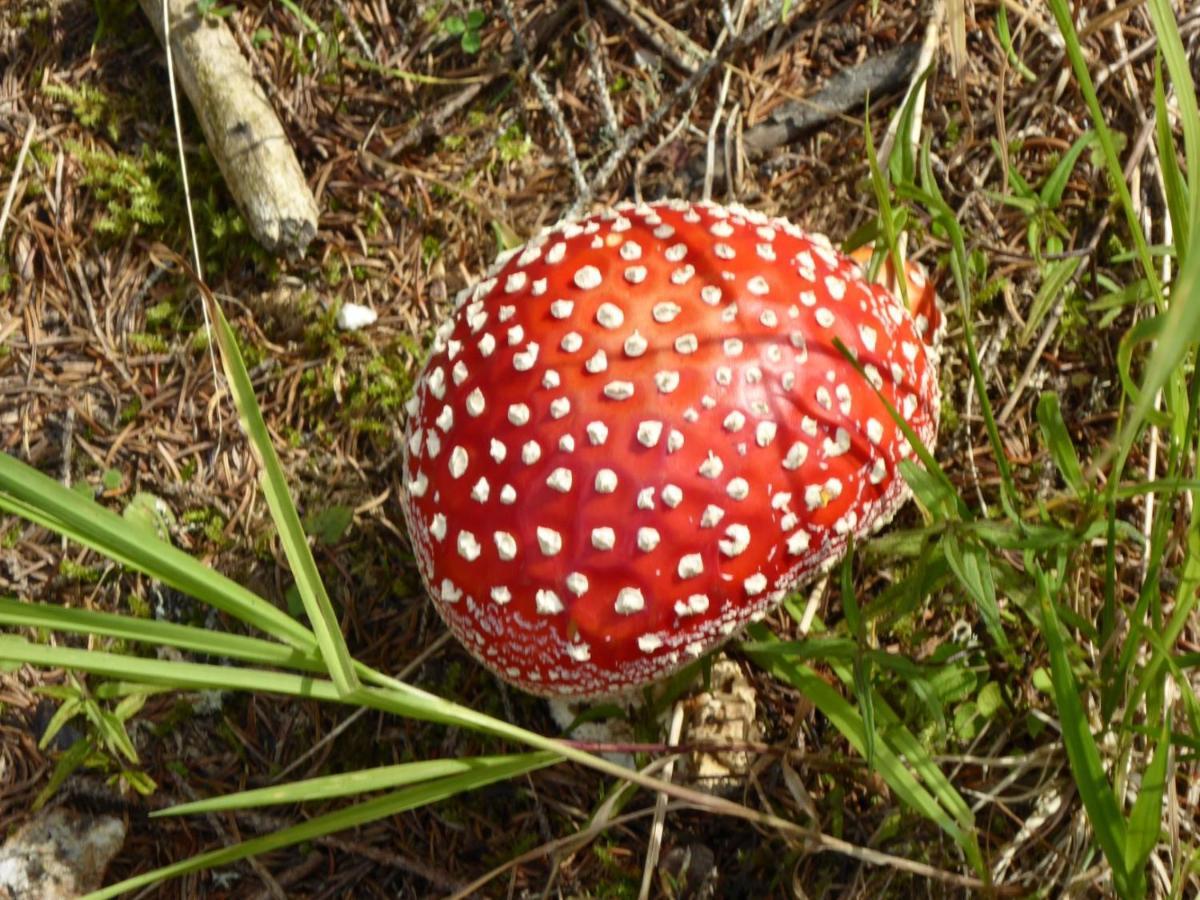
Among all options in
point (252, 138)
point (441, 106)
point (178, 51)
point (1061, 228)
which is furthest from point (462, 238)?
point (1061, 228)

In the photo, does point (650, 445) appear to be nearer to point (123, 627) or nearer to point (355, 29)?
point (123, 627)

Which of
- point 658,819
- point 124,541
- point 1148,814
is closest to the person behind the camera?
point 124,541

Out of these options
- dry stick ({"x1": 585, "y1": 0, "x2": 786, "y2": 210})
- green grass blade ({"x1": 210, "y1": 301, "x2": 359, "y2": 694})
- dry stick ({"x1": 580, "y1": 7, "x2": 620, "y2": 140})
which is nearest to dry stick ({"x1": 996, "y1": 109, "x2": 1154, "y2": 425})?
dry stick ({"x1": 585, "y1": 0, "x2": 786, "y2": 210})

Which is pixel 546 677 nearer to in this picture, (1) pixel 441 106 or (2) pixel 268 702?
(2) pixel 268 702

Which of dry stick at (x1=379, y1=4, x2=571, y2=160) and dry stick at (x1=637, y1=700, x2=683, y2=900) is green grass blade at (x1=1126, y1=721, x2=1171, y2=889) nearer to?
dry stick at (x1=637, y1=700, x2=683, y2=900)

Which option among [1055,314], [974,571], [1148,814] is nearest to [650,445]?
[974,571]

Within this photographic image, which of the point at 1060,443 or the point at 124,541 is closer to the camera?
the point at 124,541
